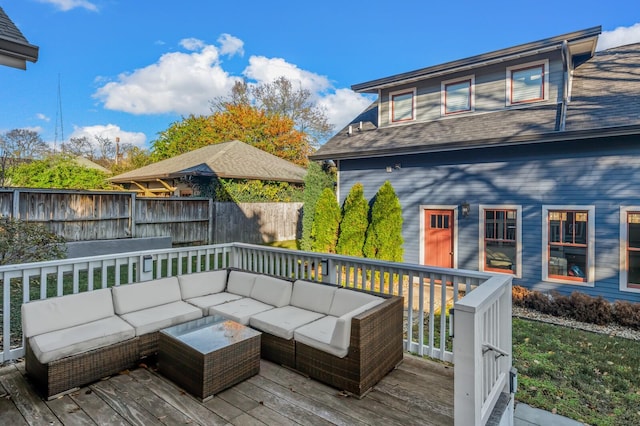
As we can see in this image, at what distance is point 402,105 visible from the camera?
953cm

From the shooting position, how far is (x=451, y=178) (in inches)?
320

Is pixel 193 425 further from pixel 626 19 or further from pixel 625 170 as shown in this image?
pixel 626 19

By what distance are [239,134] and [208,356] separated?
22374 mm

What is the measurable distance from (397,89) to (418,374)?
26.8 ft

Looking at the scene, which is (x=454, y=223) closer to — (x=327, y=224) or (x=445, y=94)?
(x=327, y=224)

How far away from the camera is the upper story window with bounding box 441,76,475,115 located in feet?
28.0

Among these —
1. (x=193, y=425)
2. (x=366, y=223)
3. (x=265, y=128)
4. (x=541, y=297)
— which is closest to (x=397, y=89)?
(x=366, y=223)

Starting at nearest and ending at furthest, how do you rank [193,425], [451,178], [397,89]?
[193,425] → [451,178] → [397,89]

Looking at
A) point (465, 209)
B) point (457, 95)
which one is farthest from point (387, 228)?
point (457, 95)

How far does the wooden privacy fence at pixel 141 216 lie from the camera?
796cm

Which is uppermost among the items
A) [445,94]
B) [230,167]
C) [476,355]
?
[445,94]

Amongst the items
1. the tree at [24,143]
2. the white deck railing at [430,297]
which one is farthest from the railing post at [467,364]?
the tree at [24,143]

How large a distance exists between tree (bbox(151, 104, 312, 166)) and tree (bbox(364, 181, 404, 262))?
592 inches

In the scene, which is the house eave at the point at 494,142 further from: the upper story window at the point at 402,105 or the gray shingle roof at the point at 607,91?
the upper story window at the point at 402,105
